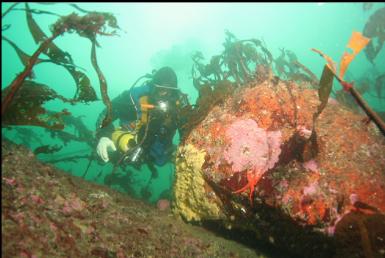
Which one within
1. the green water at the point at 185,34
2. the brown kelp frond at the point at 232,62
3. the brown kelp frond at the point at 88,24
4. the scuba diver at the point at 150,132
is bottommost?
the scuba diver at the point at 150,132

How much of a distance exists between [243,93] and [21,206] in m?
2.42

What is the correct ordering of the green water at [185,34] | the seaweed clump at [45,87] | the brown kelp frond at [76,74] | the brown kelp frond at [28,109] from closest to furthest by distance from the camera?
the seaweed clump at [45,87] → the brown kelp frond at [28,109] → the brown kelp frond at [76,74] → the green water at [185,34]

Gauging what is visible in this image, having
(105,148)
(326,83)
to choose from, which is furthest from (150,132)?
(326,83)

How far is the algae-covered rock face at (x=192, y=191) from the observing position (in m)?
2.79

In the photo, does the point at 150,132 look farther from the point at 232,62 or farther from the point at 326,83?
the point at 232,62

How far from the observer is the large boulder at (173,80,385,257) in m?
2.10

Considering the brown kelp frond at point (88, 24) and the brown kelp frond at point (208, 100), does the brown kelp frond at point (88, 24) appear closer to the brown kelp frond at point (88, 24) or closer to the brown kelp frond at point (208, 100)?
the brown kelp frond at point (88, 24)

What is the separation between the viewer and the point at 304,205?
212 cm

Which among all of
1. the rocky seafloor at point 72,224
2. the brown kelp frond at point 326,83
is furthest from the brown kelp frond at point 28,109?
the brown kelp frond at point 326,83

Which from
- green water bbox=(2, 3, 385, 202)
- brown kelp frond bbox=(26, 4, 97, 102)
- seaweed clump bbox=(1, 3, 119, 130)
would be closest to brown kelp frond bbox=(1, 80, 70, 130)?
seaweed clump bbox=(1, 3, 119, 130)

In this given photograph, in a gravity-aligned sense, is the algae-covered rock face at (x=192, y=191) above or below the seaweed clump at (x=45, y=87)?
below

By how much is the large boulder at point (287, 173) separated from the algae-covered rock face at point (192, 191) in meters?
0.01

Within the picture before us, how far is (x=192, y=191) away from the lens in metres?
2.95

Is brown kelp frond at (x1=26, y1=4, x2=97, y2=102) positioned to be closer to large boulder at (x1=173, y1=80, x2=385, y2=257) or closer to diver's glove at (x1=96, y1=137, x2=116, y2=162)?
large boulder at (x1=173, y1=80, x2=385, y2=257)
